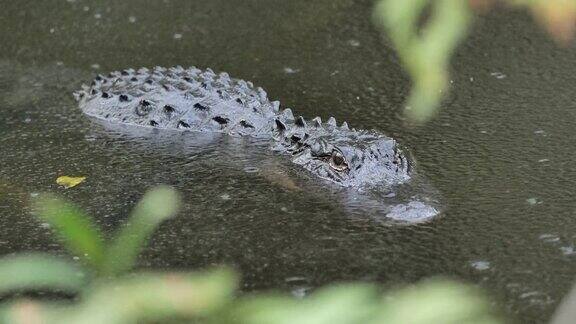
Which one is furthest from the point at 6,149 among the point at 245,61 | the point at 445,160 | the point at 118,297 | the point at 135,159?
the point at 118,297

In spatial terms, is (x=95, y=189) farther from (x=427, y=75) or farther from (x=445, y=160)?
(x=427, y=75)

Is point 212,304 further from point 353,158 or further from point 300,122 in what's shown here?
point 300,122

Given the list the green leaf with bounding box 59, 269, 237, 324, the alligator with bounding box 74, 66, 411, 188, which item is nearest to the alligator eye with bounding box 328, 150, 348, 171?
the alligator with bounding box 74, 66, 411, 188

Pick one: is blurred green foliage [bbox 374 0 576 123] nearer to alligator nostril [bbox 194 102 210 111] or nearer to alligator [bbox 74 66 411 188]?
alligator [bbox 74 66 411 188]

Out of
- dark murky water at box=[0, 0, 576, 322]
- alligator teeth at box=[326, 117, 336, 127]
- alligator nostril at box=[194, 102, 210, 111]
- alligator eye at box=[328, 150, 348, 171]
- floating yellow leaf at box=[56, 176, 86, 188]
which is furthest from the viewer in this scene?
alligator nostril at box=[194, 102, 210, 111]

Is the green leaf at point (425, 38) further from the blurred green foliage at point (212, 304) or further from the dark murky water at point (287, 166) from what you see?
the dark murky water at point (287, 166)

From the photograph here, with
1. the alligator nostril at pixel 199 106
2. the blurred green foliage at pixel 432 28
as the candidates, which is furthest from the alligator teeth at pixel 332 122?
the blurred green foliage at pixel 432 28

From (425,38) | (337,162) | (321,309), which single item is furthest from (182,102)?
(321,309)
